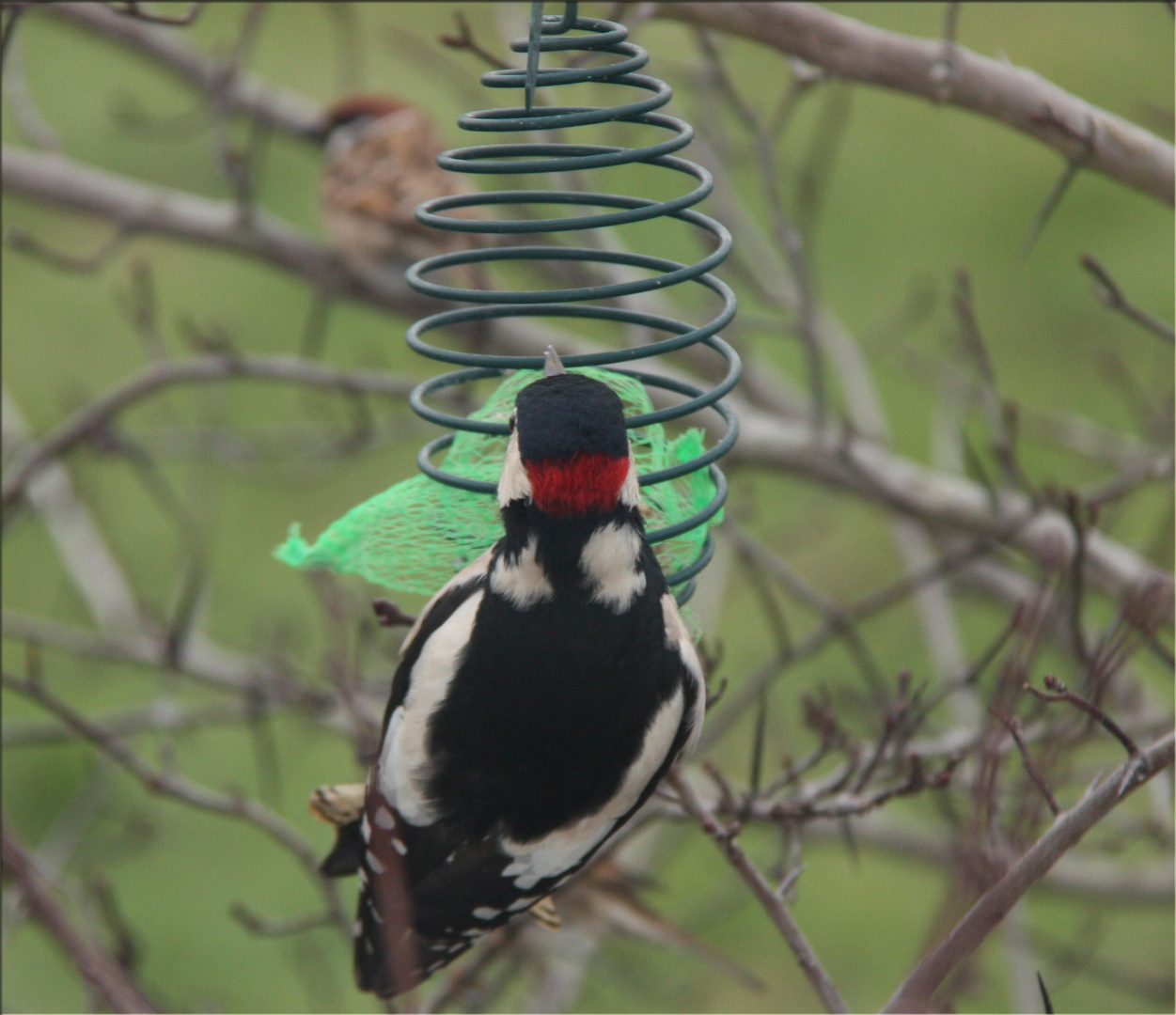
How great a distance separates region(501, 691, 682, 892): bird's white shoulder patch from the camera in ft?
5.54

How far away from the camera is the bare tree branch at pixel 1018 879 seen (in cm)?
106

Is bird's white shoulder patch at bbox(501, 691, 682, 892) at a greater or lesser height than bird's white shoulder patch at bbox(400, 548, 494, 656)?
lesser

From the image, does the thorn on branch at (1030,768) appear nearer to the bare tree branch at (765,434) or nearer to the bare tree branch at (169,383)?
the bare tree branch at (765,434)

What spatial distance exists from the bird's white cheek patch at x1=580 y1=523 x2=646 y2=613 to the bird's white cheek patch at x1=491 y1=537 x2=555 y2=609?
56 mm

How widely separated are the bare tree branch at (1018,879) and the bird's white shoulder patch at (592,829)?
552 mm

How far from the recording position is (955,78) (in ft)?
6.13

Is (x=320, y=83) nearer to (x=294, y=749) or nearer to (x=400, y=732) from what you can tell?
(x=294, y=749)

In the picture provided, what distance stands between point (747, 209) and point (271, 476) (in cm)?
266

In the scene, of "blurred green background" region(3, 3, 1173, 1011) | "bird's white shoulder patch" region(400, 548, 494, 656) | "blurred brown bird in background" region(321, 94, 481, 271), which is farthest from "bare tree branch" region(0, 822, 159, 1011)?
"blurred brown bird in background" region(321, 94, 481, 271)

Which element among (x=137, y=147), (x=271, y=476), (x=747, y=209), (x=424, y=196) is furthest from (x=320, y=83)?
(x=271, y=476)

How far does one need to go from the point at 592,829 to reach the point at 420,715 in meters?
0.26

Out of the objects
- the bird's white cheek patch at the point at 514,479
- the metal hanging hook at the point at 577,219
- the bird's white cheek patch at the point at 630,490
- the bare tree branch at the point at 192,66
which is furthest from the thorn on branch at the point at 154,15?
the bare tree branch at the point at 192,66

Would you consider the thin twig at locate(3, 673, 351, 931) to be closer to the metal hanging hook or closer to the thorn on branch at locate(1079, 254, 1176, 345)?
the metal hanging hook

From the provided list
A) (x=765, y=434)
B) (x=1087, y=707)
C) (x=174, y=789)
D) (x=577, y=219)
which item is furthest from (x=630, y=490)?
(x=765, y=434)
